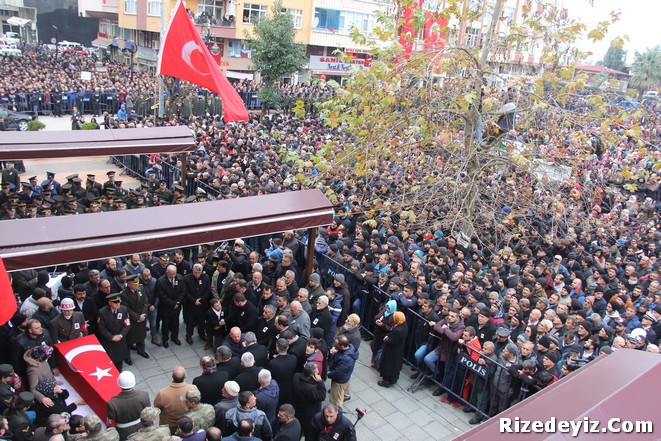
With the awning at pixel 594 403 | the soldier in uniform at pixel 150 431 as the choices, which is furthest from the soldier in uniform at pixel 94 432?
the awning at pixel 594 403

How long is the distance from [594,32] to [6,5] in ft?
195

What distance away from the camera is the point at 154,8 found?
126 ft

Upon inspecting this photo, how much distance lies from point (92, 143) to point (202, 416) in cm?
955

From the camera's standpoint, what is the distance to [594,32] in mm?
9031

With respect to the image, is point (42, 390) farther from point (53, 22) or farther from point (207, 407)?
point (53, 22)

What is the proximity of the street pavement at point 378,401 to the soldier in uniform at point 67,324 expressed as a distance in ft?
4.18

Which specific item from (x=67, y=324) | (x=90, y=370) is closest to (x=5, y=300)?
(x=67, y=324)

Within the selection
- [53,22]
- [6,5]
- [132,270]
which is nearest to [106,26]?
[53,22]

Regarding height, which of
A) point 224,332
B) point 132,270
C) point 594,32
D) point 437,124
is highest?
point 594,32

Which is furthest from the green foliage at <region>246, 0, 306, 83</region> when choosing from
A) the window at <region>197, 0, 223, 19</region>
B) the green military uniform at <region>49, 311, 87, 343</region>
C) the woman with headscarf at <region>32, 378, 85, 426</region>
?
the woman with headscarf at <region>32, 378, 85, 426</region>

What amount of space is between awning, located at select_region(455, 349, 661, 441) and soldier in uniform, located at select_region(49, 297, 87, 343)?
5827mm

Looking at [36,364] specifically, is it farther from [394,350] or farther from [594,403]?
[594,403]

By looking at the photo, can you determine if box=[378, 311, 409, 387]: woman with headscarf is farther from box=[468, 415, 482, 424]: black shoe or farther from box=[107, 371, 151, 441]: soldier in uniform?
box=[107, 371, 151, 441]: soldier in uniform

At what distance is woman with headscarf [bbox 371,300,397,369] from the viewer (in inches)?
328
